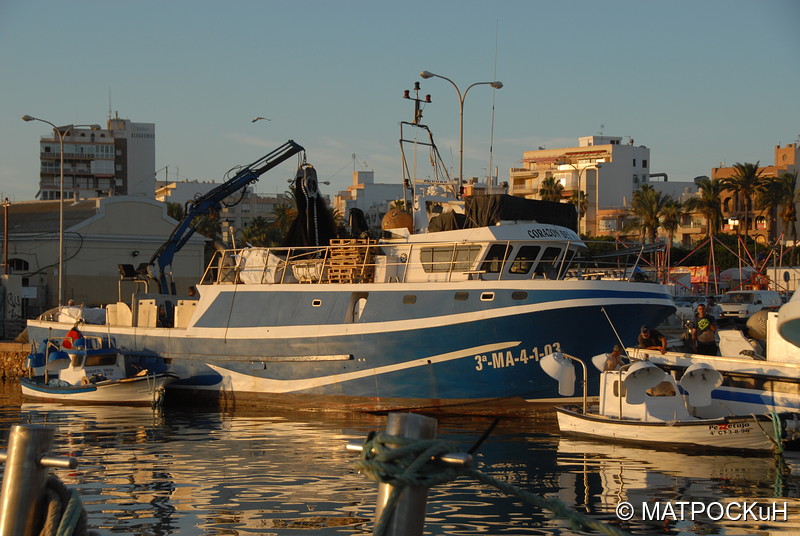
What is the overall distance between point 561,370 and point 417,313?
12.8 ft

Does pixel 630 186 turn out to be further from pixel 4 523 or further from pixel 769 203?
pixel 4 523

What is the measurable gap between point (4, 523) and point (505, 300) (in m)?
16.8

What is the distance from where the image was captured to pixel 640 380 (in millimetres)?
18922

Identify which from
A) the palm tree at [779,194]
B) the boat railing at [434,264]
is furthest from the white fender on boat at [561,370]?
the palm tree at [779,194]

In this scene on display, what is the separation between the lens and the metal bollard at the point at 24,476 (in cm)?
512

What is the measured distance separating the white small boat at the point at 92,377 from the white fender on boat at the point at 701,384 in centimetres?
1361

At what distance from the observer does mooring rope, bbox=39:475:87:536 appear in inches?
201

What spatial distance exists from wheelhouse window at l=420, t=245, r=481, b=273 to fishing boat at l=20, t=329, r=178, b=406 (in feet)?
26.2

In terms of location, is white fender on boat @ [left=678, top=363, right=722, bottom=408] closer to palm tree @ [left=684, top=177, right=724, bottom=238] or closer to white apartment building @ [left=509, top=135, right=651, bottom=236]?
palm tree @ [left=684, top=177, right=724, bottom=238]

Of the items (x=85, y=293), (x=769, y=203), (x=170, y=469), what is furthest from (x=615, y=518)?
(x=769, y=203)

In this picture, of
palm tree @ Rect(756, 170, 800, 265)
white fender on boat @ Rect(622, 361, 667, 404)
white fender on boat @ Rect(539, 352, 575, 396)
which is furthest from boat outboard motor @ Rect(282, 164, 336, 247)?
palm tree @ Rect(756, 170, 800, 265)

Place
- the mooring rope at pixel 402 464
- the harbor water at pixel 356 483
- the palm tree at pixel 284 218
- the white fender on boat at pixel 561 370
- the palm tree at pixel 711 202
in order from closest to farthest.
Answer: the mooring rope at pixel 402 464 → the harbor water at pixel 356 483 → the white fender on boat at pixel 561 370 → the palm tree at pixel 284 218 → the palm tree at pixel 711 202

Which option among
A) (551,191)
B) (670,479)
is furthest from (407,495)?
(551,191)

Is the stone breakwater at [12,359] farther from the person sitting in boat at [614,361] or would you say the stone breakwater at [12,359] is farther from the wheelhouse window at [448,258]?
the person sitting in boat at [614,361]
